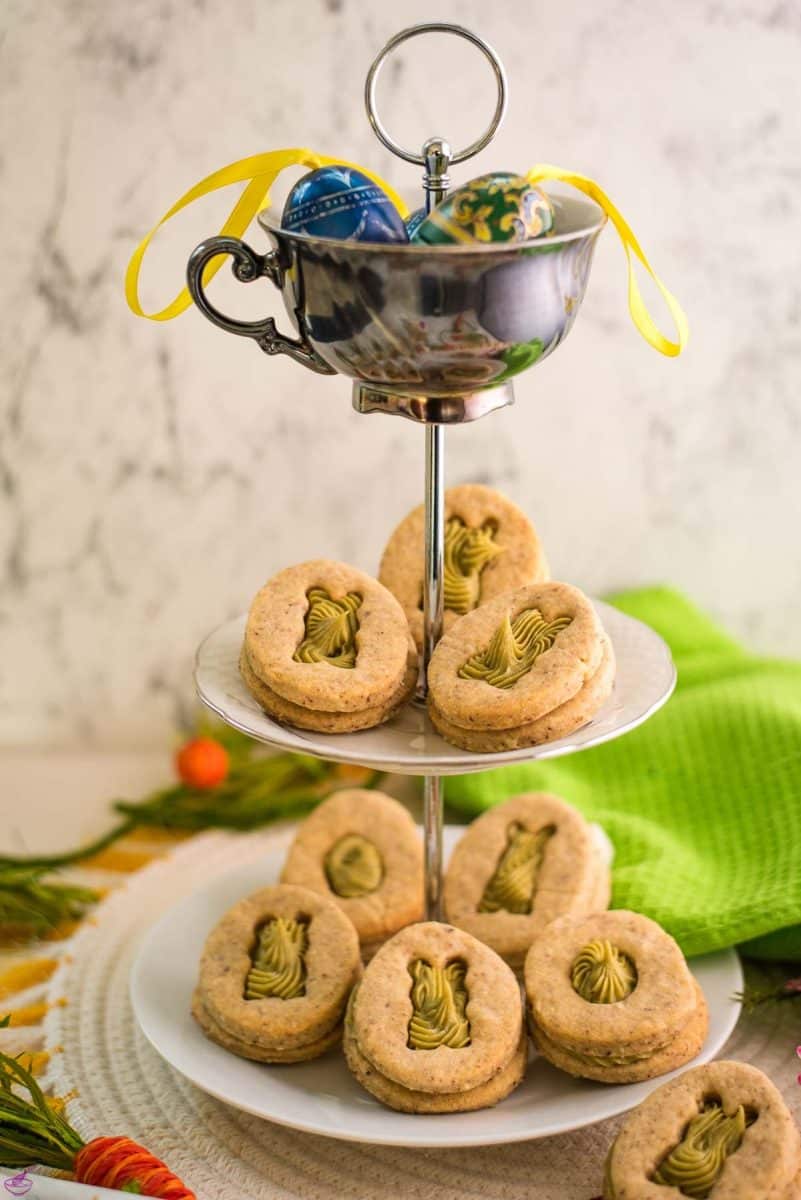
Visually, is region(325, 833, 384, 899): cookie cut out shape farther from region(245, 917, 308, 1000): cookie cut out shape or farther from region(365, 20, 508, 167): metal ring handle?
region(365, 20, 508, 167): metal ring handle

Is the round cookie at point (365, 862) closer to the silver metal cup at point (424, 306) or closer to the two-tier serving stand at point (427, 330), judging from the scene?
the two-tier serving stand at point (427, 330)

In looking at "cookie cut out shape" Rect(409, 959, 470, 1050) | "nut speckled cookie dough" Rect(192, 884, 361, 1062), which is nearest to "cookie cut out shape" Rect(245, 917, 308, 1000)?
"nut speckled cookie dough" Rect(192, 884, 361, 1062)

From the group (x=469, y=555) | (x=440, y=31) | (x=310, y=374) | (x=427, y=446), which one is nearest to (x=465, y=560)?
(x=469, y=555)

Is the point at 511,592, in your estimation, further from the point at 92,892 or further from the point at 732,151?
the point at 732,151

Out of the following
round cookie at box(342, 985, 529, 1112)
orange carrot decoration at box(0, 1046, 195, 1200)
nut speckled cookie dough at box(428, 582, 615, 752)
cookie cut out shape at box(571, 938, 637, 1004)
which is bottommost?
orange carrot decoration at box(0, 1046, 195, 1200)

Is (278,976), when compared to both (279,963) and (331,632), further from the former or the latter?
(331,632)

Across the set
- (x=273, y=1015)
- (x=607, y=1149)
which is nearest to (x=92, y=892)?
(x=273, y=1015)
